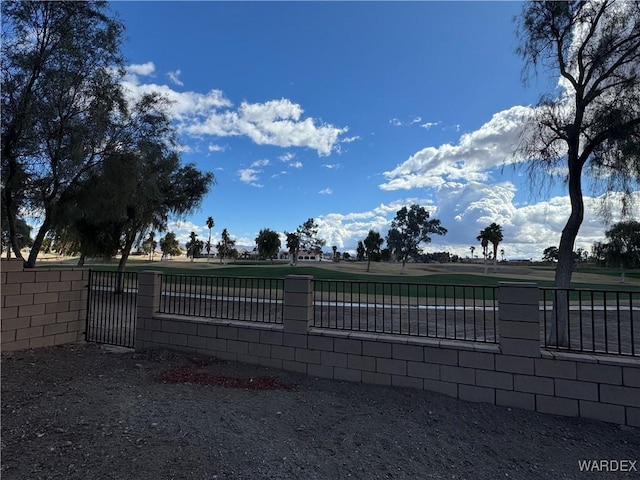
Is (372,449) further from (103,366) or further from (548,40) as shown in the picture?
(548,40)

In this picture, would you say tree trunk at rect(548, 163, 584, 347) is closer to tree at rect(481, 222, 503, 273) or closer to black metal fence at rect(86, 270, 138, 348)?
black metal fence at rect(86, 270, 138, 348)

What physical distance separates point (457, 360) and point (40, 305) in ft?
23.7

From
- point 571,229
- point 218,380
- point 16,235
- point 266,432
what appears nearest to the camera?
point 266,432

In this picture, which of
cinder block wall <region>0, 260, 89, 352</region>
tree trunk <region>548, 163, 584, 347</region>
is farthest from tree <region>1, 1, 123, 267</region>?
tree trunk <region>548, 163, 584, 347</region>

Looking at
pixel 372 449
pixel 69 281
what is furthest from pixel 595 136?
pixel 69 281

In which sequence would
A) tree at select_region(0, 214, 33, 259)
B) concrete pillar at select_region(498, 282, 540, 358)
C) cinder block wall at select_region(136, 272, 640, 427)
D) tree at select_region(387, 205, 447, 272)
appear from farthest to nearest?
tree at select_region(387, 205, 447, 272) < tree at select_region(0, 214, 33, 259) < concrete pillar at select_region(498, 282, 540, 358) < cinder block wall at select_region(136, 272, 640, 427)

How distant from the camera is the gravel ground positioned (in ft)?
9.98

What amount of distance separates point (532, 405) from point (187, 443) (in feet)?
13.1

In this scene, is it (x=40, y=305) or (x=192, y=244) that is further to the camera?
(x=192, y=244)

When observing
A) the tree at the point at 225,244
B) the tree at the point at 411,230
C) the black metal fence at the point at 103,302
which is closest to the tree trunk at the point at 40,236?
the black metal fence at the point at 103,302

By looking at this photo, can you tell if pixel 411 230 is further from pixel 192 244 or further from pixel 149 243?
pixel 192 244

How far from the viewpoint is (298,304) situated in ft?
18.6

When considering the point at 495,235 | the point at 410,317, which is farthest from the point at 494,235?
the point at 410,317

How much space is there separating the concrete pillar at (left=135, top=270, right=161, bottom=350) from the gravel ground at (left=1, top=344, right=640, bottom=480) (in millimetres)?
1401
